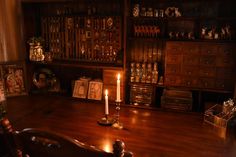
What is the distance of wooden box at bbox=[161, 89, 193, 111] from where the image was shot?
225cm

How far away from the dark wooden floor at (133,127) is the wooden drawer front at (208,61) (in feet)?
1.49

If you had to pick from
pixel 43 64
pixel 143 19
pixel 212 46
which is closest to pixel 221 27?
pixel 212 46

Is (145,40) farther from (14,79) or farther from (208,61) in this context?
(14,79)

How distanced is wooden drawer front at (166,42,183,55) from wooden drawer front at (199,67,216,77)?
10.0 inches

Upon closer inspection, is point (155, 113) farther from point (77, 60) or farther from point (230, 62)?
point (77, 60)

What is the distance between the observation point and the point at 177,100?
7.44ft

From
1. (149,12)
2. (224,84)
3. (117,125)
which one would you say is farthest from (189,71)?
(117,125)

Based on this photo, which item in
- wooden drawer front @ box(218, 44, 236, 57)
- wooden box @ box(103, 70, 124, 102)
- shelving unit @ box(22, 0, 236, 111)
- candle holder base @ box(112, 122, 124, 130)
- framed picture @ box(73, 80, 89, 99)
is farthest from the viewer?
framed picture @ box(73, 80, 89, 99)

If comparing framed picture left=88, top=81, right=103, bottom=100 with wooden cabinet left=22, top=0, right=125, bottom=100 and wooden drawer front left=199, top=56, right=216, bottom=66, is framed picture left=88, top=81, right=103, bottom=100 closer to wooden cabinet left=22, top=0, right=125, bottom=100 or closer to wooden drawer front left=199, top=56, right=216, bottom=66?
wooden cabinet left=22, top=0, right=125, bottom=100

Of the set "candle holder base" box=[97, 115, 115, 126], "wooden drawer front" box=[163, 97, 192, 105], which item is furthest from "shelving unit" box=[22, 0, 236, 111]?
"candle holder base" box=[97, 115, 115, 126]

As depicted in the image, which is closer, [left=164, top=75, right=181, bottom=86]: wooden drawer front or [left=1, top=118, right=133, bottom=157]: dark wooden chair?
[left=1, top=118, right=133, bottom=157]: dark wooden chair

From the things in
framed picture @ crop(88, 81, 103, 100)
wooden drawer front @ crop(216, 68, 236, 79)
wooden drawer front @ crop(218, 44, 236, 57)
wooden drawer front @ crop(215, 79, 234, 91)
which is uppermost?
wooden drawer front @ crop(218, 44, 236, 57)

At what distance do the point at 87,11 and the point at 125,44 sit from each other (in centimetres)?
65

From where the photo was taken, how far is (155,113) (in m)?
2.21
